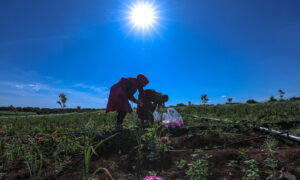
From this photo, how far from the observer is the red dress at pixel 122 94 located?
397 centimetres

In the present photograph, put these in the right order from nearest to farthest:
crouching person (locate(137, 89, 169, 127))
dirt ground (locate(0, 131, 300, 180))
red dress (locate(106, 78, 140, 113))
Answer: dirt ground (locate(0, 131, 300, 180)), red dress (locate(106, 78, 140, 113)), crouching person (locate(137, 89, 169, 127))

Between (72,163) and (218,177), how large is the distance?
180 cm

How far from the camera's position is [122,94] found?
4.02 m

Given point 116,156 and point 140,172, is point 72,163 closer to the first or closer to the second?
point 116,156

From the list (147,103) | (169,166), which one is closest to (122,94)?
(147,103)

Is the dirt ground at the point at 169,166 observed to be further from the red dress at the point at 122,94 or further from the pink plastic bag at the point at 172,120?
the red dress at the point at 122,94

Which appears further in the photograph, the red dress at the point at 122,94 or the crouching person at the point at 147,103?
the crouching person at the point at 147,103

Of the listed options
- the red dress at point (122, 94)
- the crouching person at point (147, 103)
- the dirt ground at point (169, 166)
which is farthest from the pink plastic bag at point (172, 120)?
the dirt ground at point (169, 166)

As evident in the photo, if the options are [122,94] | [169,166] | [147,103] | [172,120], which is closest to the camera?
[169,166]

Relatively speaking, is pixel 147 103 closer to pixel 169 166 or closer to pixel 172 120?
pixel 172 120

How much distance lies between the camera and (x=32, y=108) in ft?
63.0

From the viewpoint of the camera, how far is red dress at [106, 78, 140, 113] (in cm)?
397

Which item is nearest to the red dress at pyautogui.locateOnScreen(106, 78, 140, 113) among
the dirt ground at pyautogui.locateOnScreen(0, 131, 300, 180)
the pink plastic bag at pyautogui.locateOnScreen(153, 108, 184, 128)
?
the pink plastic bag at pyautogui.locateOnScreen(153, 108, 184, 128)

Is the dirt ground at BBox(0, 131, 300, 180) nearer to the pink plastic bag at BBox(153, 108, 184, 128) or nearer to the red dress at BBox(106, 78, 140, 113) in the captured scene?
the pink plastic bag at BBox(153, 108, 184, 128)
